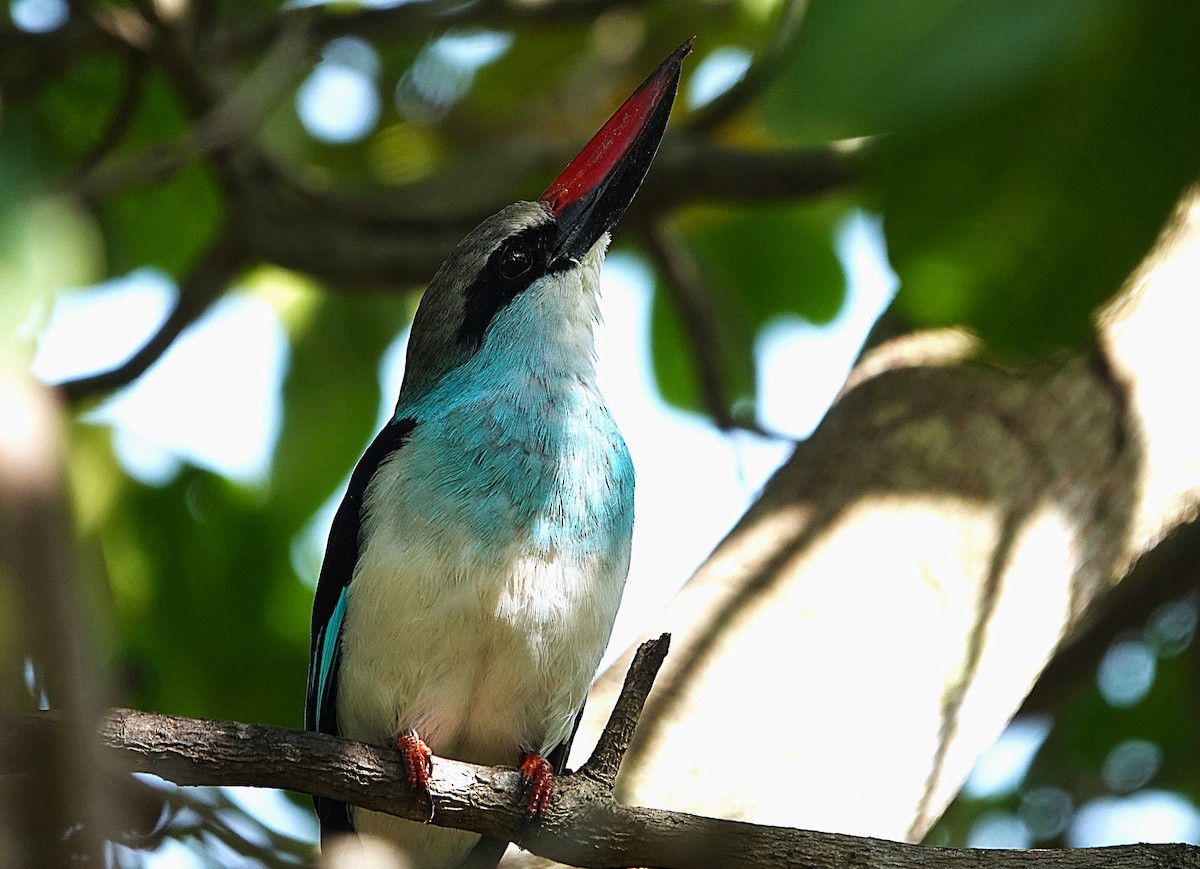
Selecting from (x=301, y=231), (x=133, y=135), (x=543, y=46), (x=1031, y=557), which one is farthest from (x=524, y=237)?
(x=543, y=46)

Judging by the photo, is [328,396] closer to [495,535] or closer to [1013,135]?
[495,535]

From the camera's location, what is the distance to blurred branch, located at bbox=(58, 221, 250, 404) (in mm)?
5152

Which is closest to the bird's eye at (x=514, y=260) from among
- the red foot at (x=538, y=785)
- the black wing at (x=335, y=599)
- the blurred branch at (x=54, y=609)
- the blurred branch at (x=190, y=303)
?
the black wing at (x=335, y=599)

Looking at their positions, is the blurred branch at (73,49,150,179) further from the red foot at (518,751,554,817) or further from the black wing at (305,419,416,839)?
the red foot at (518,751,554,817)

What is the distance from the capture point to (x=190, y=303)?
534 cm

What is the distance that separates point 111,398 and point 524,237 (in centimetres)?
223

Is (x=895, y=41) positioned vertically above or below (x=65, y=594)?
above

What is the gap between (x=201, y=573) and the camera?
16.5 feet

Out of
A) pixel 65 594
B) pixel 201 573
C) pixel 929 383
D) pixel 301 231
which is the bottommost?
pixel 65 594

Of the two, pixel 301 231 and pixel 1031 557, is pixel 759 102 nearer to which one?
pixel 1031 557

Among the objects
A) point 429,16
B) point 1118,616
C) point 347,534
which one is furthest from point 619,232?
point 1118,616

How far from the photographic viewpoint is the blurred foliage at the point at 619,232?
0.93 metres

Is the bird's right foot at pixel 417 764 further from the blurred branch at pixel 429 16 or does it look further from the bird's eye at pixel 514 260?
the blurred branch at pixel 429 16

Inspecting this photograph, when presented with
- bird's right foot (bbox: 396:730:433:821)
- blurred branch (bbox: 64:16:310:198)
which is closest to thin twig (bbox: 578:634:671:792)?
bird's right foot (bbox: 396:730:433:821)
